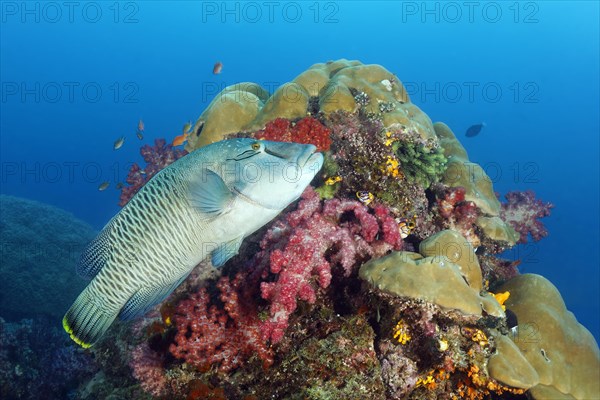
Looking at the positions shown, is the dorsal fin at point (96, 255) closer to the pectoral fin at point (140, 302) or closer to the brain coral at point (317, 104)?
the pectoral fin at point (140, 302)

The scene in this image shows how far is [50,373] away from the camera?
793cm

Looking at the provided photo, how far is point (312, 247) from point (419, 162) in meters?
2.92

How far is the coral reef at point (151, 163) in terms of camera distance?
25.5 feet

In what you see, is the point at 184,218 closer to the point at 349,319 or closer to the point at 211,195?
the point at 211,195

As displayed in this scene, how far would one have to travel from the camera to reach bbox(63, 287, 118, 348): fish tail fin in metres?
3.44

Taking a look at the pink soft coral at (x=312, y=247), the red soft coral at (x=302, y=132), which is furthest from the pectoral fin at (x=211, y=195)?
the red soft coral at (x=302, y=132)

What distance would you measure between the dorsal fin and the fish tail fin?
11.8 inches

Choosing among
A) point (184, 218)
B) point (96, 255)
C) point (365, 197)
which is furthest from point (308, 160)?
point (96, 255)

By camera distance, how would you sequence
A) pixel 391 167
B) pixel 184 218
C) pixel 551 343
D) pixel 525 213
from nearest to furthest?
pixel 184 218, pixel 551 343, pixel 391 167, pixel 525 213

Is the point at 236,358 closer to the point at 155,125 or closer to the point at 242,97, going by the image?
the point at 242,97

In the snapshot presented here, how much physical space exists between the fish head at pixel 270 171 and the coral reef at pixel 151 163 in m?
4.79

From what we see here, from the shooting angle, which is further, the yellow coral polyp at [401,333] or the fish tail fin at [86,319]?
the yellow coral polyp at [401,333]

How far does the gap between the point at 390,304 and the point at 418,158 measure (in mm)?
3182

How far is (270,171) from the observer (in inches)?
130
